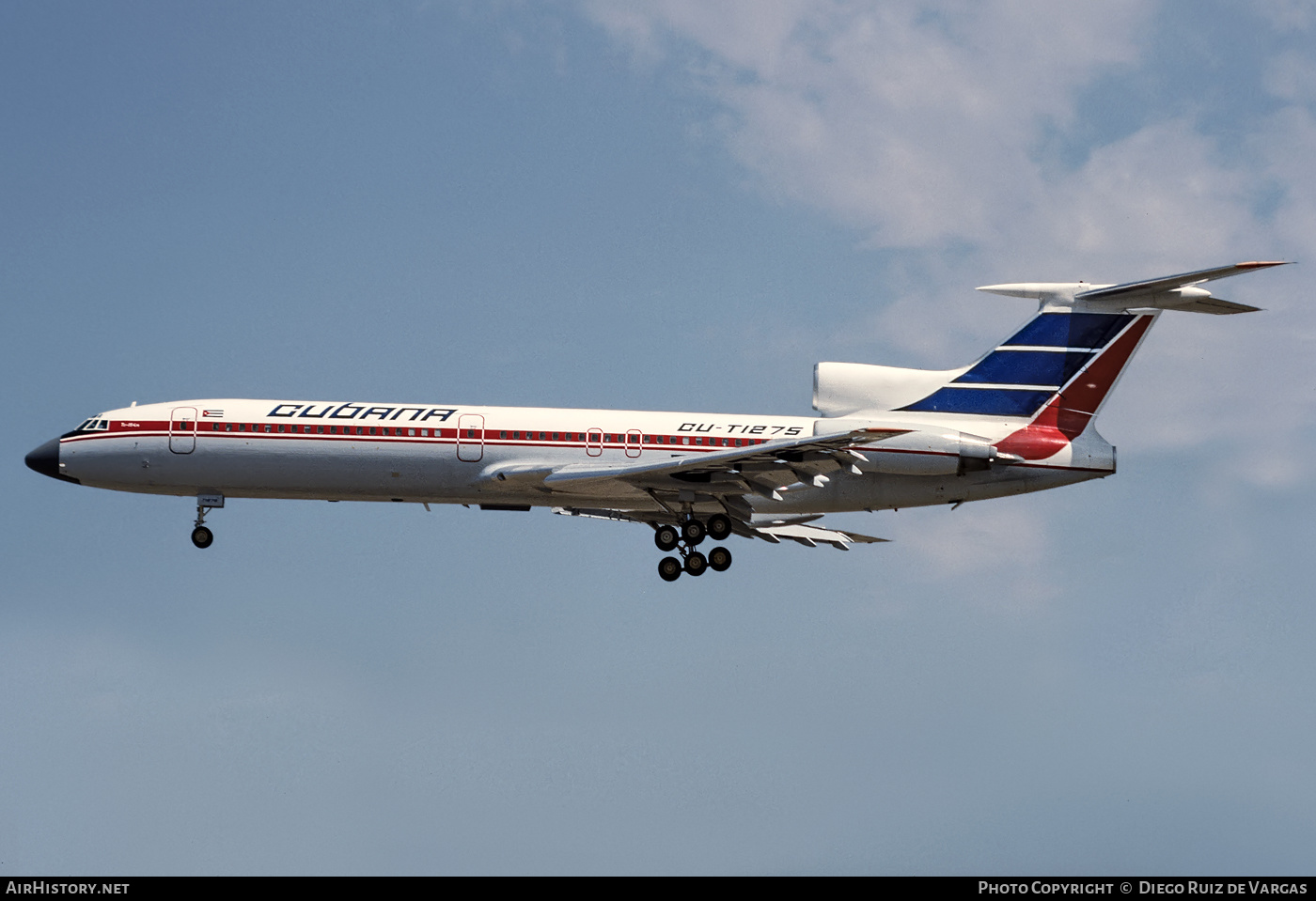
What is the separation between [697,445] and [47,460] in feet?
51.0

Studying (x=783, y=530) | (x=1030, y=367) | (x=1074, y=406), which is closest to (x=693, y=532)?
(x=783, y=530)

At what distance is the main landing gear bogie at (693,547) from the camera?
39188 mm

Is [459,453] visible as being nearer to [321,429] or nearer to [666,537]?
[321,429]

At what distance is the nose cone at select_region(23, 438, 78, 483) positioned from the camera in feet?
128

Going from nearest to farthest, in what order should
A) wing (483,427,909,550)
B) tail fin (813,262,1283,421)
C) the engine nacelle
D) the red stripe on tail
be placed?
wing (483,427,909,550)
the engine nacelle
the red stripe on tail
tail fin (813,262,1283,421)

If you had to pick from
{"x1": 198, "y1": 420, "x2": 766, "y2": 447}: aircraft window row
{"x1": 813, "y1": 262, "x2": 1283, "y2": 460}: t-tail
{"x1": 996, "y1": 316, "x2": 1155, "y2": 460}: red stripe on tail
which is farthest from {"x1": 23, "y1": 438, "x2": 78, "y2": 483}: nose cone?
{"x1": 996, "y1": 316, "x2": 1155, "y2": 460}: red stripe on tail

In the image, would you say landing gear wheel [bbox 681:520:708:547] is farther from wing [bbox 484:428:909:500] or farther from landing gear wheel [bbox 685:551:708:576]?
wing [bbox 484:428:909:500]

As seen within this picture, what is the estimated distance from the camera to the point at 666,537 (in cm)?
3931

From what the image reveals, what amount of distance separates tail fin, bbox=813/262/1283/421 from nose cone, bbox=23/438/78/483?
1817 centimetres

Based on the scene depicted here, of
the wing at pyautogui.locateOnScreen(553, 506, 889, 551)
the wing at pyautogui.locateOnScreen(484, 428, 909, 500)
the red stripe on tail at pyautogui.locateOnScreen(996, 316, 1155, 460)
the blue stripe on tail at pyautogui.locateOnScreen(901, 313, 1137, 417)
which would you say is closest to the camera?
the wing at pyautogui.locateOnScreen(484, 428, 909, 500)
